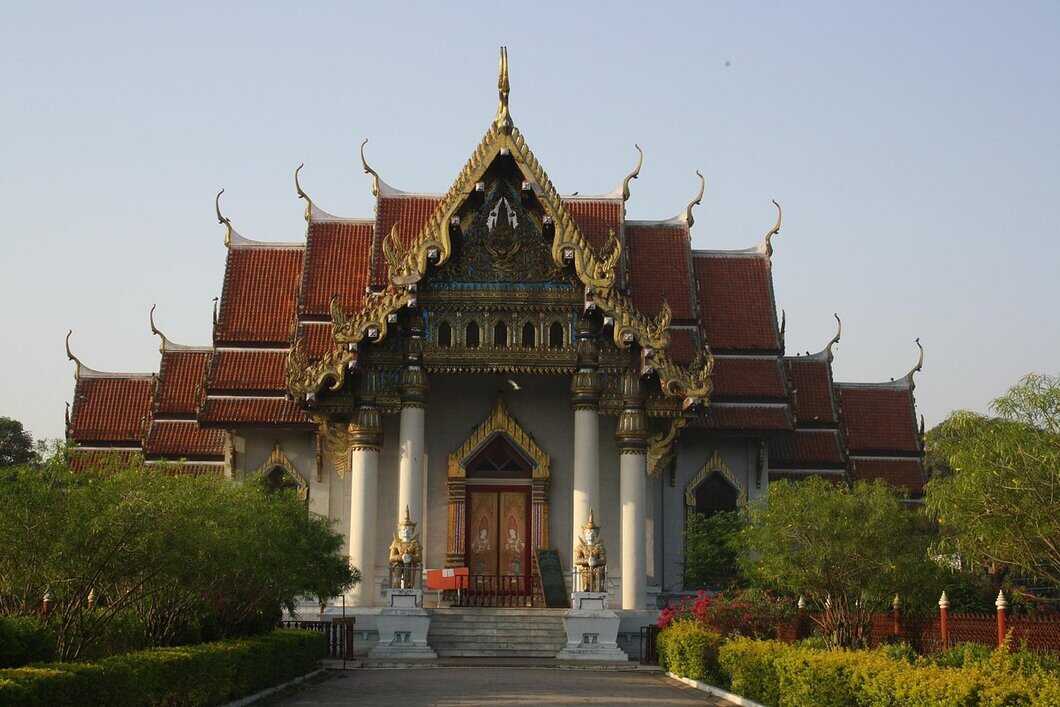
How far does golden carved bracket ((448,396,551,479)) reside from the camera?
3088cm

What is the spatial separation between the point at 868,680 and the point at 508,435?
53.0 feet

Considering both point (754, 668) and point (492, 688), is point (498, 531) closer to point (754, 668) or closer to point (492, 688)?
point (492, 688)

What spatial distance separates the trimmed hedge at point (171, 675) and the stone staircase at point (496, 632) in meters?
4.71

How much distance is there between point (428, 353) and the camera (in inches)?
1158

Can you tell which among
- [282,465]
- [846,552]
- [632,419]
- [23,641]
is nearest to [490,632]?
[632,419]

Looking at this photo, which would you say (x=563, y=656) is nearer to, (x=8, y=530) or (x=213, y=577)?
(x=213, y=577)

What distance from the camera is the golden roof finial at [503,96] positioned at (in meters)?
29.5

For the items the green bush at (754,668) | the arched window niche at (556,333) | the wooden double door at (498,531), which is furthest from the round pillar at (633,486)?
the green bush at (754,668)

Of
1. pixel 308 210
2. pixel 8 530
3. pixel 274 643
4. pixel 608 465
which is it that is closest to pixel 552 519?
pixel 608 465

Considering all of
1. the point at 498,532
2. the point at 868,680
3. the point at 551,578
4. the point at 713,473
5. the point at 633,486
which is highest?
the point at 713,473

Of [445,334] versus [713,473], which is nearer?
[445,334]

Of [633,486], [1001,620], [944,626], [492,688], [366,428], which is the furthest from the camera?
[366,428]

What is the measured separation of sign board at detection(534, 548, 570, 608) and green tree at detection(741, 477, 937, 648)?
544 centimetres

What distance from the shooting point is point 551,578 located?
1172 inches
